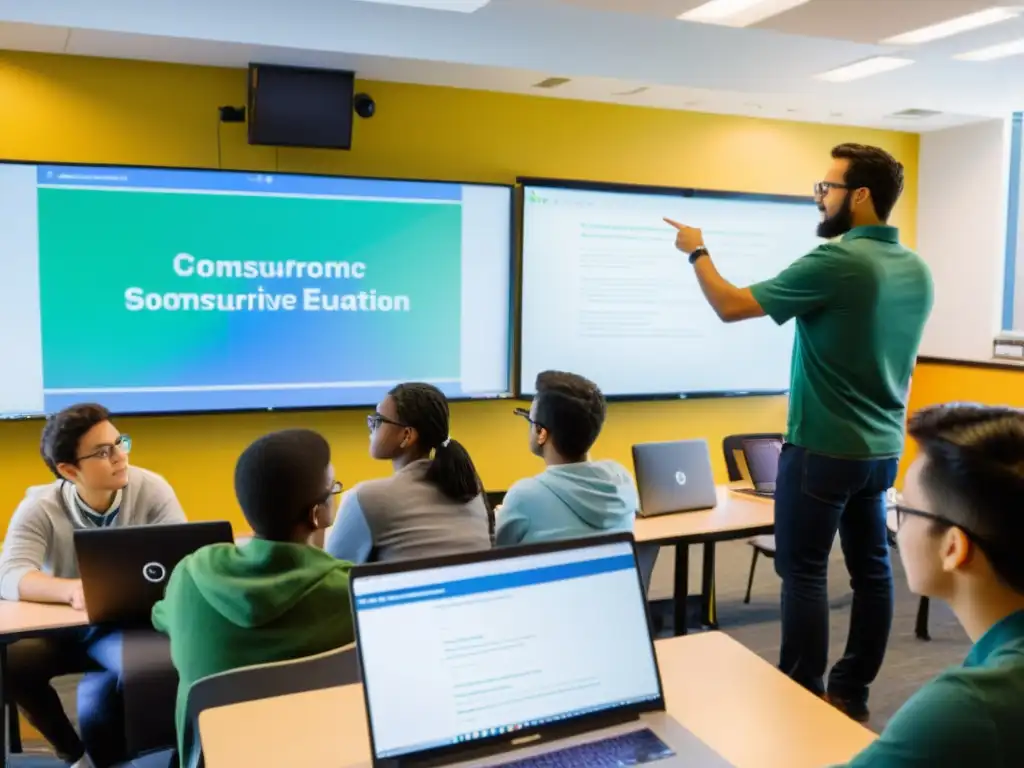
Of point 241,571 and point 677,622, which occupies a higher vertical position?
point 241,571

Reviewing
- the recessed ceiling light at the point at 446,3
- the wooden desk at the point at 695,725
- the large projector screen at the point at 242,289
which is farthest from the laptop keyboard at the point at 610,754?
the large projector screen at the point at 242,289

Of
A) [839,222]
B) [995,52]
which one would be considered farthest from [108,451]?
[995,52]

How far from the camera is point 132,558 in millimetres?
2193

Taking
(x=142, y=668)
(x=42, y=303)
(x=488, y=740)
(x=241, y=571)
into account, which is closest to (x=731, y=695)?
(x=488, y=740)

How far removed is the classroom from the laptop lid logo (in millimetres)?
27

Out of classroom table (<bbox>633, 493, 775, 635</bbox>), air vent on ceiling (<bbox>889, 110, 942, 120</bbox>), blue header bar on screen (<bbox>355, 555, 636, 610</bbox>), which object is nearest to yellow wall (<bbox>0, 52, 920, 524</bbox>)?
air vent on ceiling (<bbox>889, 110, 942, 120</bbox>)

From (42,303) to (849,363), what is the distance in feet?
10.7

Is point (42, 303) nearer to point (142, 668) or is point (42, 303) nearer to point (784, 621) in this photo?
point (142, 668)

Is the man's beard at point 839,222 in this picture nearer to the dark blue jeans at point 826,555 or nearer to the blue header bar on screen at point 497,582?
the dark blue jeans at point 826,555

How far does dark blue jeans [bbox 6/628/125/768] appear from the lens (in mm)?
2432

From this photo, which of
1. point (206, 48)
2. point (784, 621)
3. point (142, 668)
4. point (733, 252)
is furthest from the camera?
point (733, 252)

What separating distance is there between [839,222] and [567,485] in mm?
1241

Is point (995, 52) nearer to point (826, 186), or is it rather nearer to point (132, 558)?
point (826, 186)

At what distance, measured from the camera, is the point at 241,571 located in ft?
5.39
